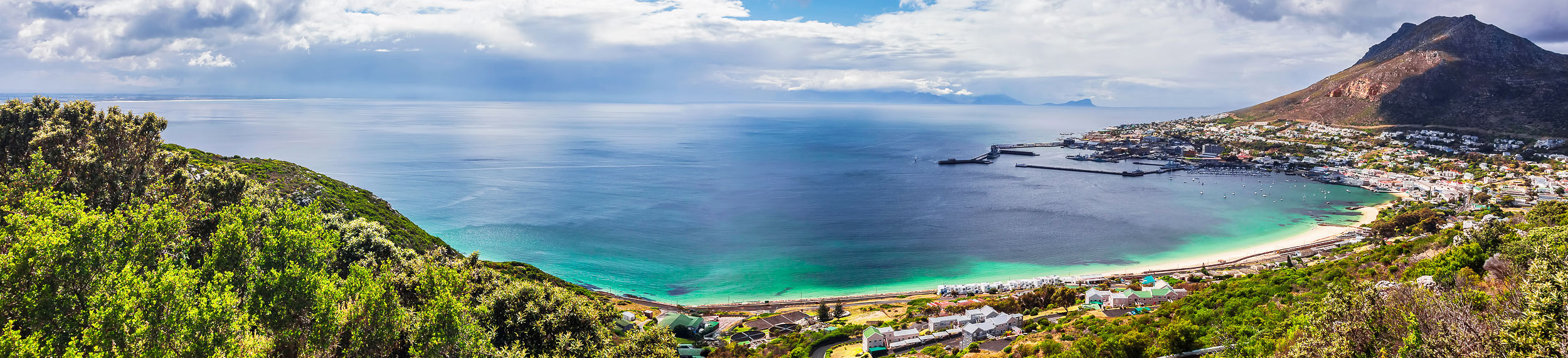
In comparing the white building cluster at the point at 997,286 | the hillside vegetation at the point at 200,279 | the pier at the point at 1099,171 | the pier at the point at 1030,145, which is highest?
the pier at the point at 1030,145

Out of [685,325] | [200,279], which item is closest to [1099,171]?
[685,325]

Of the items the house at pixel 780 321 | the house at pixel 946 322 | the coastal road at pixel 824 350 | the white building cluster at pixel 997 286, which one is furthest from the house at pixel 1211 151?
the coastal road at pixel 824 350

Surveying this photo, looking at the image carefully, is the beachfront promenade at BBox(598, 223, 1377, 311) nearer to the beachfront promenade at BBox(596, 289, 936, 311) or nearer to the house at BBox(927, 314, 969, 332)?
the beachfront promenade at BBox(596, 289, 936, 311)

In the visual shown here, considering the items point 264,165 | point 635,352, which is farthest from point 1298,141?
point 264,165

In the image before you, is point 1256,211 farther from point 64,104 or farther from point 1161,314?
point 64,104

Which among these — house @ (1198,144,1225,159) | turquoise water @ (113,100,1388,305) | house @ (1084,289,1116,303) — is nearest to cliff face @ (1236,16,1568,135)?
house @ (1198,144,1225,159)

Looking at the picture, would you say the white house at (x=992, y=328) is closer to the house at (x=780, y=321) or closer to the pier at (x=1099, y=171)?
the house at (x=780, y=321)
